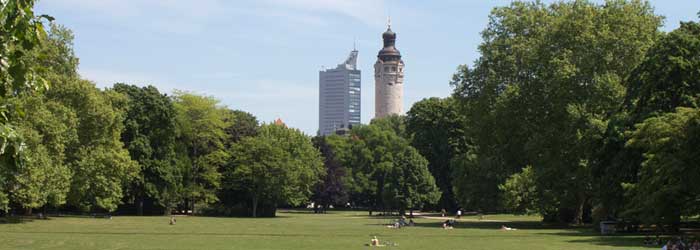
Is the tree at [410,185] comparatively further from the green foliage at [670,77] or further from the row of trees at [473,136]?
the green foliage at [670,77]

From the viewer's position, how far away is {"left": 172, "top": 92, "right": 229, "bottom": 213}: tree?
282ft

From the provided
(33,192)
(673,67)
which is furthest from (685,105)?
(33,192)

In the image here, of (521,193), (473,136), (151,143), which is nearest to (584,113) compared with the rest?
(521,193)

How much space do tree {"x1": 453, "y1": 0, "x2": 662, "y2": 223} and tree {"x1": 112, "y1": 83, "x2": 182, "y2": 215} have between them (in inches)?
1130

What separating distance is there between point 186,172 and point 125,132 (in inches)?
368

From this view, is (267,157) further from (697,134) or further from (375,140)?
(697,134)

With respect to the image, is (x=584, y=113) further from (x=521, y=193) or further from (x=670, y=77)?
(x=670, y=77)

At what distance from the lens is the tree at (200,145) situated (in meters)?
85.8

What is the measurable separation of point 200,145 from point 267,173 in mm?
8597

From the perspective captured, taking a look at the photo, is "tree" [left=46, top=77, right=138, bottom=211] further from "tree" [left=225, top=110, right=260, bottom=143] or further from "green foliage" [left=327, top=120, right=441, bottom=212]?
"green foliage" [left=327, top=120, right=441, bottom=212]

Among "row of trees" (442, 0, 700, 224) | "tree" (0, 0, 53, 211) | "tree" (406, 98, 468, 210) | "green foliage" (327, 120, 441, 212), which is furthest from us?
"tree" (406, 98, 468, 210)

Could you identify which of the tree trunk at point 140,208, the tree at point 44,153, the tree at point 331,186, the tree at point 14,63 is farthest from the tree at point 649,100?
the tree at point 331,186

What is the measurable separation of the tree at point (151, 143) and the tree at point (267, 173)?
22.5ft

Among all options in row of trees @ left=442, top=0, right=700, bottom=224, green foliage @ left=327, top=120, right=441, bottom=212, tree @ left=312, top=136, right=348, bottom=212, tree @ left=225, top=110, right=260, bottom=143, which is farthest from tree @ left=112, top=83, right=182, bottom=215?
tree @ left=312, top=136, right=348, bottom=212
